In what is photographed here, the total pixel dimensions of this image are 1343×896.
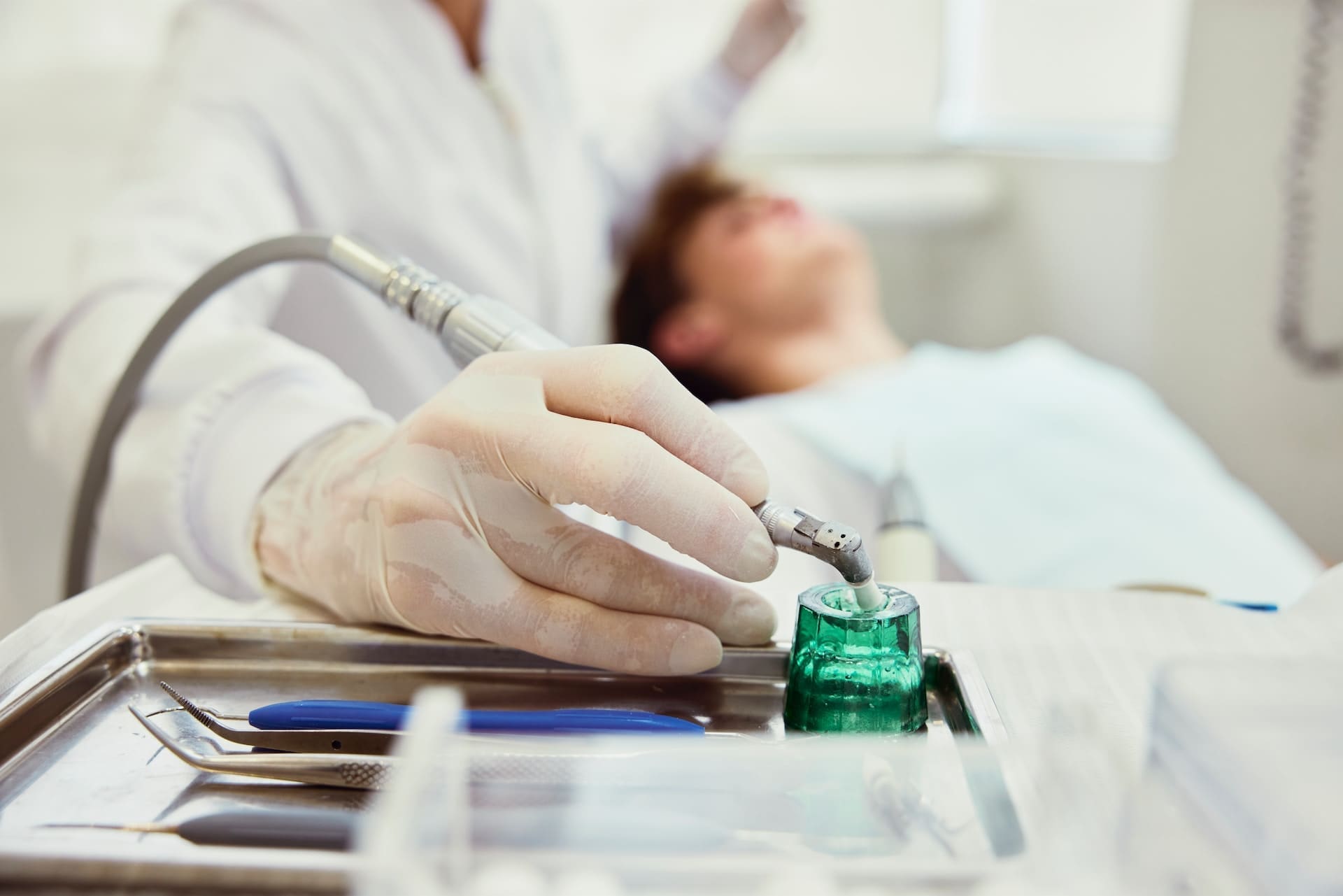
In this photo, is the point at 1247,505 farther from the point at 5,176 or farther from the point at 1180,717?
the point at 5,176

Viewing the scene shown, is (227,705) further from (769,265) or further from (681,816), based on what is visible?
Answer: (769,265)

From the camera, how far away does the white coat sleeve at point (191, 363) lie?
568 millimetres

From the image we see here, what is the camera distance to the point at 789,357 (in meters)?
1.41

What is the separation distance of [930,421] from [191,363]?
2.46ft

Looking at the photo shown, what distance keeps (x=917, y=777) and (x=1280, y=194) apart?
120cm

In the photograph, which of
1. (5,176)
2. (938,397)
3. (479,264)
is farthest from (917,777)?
(5,176)

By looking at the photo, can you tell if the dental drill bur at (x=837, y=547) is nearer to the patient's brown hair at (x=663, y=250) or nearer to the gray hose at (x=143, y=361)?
the gray hose at (x=143, y=361)

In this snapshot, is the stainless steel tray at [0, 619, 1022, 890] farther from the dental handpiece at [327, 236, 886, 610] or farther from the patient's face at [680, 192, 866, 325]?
the patient's face at [680, 192, 866, 325]

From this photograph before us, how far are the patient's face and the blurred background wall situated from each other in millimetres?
348

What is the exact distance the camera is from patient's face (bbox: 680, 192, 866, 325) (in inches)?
55.7

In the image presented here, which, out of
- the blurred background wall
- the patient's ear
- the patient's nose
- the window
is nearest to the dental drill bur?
the blurred background wall

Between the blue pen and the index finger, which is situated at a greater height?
the index finger

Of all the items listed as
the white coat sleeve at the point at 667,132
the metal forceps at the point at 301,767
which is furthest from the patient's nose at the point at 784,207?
the metal forceps at the point at 301,767

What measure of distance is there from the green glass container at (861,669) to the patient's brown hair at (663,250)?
1095 mm
